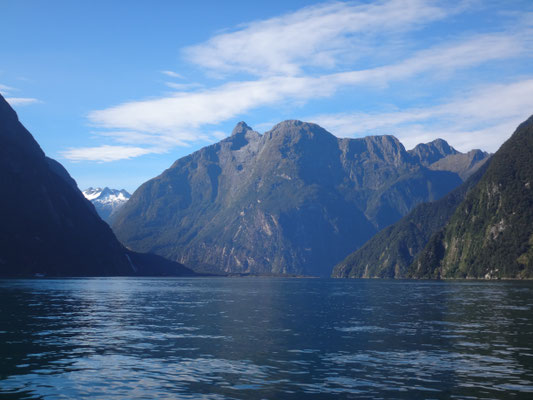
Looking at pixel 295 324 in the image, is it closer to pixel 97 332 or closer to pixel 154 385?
pixel 97 332

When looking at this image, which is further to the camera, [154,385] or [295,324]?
[295,324]

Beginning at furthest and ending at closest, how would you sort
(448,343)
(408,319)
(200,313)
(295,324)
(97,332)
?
(200,313)
(408,319)
(295,324)
(97,332)
(448,343)

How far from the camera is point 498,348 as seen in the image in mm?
53000

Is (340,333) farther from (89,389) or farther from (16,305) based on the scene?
(16,305)

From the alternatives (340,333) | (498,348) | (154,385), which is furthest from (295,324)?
(154,385)

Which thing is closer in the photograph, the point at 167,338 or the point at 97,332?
the point at 167,338

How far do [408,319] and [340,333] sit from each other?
824 inches

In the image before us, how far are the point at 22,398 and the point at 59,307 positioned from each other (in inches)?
2862

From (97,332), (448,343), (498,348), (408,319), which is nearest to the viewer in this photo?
(498,348)

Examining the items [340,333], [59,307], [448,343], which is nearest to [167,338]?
[340,333]

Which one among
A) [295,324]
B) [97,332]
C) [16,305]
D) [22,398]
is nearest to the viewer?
[22,398]

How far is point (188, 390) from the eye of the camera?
119ft

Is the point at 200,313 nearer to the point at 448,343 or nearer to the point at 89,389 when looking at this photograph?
the point at 448,343

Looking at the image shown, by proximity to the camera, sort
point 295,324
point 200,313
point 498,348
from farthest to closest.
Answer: point 200,313
point 295,324
point 498,348
